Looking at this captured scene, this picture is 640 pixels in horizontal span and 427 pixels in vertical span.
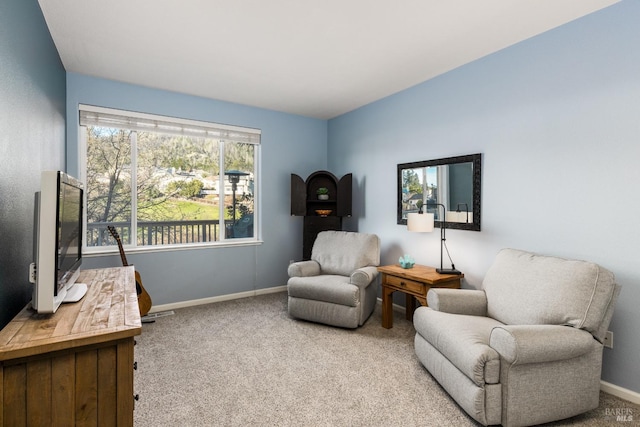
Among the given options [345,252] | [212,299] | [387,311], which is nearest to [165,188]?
[212,299]

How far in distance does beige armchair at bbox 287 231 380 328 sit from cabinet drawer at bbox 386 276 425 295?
0.22 meters

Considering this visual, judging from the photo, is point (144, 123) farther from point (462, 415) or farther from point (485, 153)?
point (462, 415)

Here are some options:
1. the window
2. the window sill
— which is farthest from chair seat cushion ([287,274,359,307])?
the window

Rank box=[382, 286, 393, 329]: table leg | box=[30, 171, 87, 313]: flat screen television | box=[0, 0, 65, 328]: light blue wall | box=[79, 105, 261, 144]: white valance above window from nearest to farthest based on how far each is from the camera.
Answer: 1. box=[30, 171, 87, 313]: flat screen television
2. box=[0, 0, 65, 328]: light blue wall
3. box=[382, 286, 393, 329]: table leg
4. box=[79, 105, 261, 144]: white valance above window

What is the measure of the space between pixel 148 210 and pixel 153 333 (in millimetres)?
1445

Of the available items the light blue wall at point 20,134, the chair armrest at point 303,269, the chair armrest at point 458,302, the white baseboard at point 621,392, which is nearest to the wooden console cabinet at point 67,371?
the light blue wall at point 20,134

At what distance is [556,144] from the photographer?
96.4 inches

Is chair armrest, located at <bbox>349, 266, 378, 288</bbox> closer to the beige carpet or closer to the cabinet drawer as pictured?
the cabinet drawer

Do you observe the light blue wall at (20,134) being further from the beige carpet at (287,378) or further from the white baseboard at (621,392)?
the white baseboard at (621,392)

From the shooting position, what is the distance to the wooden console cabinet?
111 cm

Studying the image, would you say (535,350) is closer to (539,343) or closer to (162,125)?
(539,343)

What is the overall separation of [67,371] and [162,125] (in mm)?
3198

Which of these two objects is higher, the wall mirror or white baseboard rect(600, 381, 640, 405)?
the wall mirror

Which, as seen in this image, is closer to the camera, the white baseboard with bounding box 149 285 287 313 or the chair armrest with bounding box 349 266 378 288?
the chair armrest with bounding box 349 266 378 288
